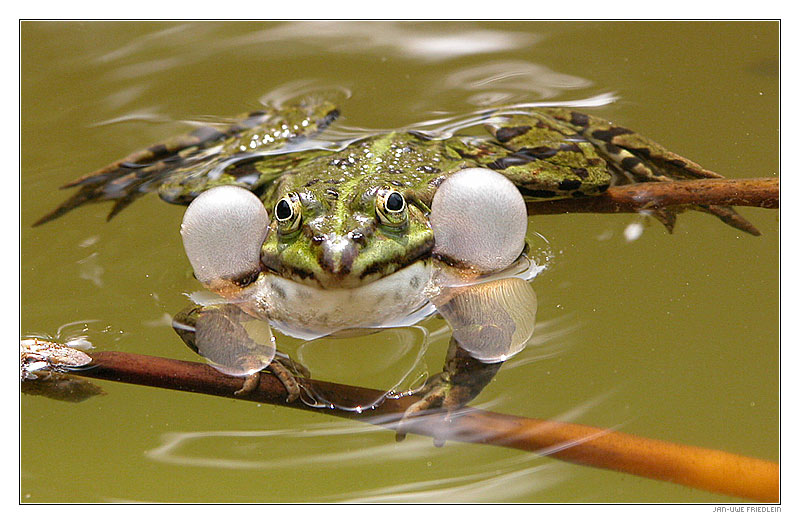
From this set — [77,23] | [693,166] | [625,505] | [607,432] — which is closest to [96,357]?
[607,432]

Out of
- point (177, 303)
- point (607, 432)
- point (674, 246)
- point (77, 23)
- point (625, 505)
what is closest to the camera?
point (607, 432)

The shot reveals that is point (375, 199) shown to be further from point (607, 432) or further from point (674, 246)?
point (674, 246)

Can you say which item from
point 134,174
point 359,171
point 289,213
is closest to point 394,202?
point 289,213

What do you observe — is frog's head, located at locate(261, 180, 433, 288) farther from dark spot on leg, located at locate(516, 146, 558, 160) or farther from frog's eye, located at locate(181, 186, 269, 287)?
dark spot on leg, located at locate(516, 146, 558, 160)

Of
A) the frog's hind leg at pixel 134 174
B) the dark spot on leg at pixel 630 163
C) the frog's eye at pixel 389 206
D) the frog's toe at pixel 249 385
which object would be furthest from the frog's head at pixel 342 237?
the frog's hind leg at pixel 134 174

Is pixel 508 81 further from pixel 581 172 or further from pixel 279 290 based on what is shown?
pixel 279 290

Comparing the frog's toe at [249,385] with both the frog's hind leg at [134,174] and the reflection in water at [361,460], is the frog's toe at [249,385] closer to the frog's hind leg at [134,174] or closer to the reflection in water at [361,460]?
the reflection in water at [361,460]

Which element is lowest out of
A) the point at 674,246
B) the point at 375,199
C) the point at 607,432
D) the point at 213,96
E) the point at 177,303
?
the point at 607,432
